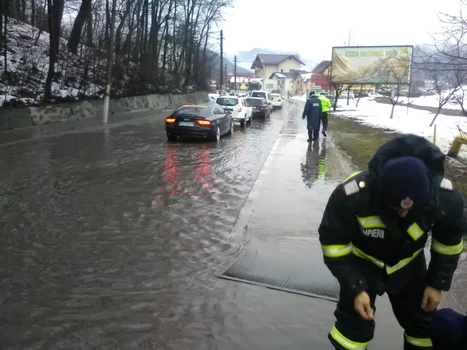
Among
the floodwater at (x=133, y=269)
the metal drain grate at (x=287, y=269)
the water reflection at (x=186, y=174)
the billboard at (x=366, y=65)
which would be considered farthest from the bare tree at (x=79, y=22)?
the metal drain grate at (x=287, y=269)

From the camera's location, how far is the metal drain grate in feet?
15.4

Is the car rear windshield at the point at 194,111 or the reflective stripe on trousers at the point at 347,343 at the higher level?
the car rear windshield at the point at 194,111

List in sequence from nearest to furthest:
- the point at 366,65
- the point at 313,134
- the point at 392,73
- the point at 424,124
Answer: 1. the point at 313,134
2. the point at 424,124
3. the point at 392,73
4. the point at 366,65

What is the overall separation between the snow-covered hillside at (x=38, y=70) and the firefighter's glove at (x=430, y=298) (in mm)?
19110

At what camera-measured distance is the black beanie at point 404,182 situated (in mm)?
2279

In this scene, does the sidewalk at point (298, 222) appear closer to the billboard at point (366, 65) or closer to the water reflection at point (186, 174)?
the water reflection at point (186, 174)

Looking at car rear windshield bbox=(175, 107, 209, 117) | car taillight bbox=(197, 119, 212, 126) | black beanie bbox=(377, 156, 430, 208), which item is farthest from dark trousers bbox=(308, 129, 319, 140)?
black beanie bbox=(377, 156, 430, 208)

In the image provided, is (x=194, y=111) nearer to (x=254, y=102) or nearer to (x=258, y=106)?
(x=258, y=106)

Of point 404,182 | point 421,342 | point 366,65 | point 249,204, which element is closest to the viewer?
point 404,182

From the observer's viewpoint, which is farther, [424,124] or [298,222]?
[424,124]

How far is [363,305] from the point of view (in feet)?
8.55

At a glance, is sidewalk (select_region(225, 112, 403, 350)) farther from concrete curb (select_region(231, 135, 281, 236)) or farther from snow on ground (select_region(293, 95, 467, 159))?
snow on ground (select_region(293, 95, 467, 159))

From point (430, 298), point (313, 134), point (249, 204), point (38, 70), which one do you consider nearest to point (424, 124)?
point (313, 134)

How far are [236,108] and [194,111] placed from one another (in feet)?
23.2
